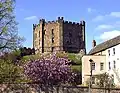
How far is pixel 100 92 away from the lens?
149 feet

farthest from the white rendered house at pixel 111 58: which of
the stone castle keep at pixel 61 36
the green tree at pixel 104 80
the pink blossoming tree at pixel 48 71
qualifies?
the stone castle keep at pixel 61 36

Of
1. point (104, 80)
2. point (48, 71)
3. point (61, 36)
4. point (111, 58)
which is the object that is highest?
point (61, 36)

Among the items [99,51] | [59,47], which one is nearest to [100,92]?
[99,51]

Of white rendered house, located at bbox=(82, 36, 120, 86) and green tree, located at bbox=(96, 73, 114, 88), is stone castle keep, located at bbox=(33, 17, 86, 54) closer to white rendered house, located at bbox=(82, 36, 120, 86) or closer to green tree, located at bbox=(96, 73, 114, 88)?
white rendered house, located at bbox=(82, 36, 120, 86)

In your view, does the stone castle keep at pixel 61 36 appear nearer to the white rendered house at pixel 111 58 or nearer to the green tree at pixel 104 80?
the white rendered house at pixel 111 58

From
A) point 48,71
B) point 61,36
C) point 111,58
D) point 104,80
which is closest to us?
point 48,71

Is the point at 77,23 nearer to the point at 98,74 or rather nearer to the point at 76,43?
the point at 76,43

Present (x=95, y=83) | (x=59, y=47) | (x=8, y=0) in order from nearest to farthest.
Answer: (x=8, y=0) → (x=95, y=83) → (x=59, y=47)

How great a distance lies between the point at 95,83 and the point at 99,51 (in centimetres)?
791

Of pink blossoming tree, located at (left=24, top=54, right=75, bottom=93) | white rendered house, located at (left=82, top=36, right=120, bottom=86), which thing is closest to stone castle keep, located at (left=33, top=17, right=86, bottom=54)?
white rendered house, located at (left=82, top=36, right=120, bottom=86)

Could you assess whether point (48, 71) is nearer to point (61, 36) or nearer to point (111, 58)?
point (111, 58)

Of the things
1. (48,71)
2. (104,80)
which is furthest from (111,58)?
(48,71)

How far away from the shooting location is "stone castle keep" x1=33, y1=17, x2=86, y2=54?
10112 cm

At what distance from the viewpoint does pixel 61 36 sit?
10125 centimetres
